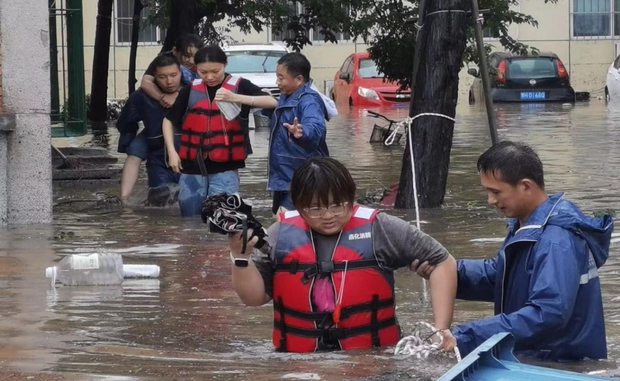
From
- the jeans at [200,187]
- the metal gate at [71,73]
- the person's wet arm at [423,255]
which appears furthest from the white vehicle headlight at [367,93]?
the person's wet arm at [423,255]

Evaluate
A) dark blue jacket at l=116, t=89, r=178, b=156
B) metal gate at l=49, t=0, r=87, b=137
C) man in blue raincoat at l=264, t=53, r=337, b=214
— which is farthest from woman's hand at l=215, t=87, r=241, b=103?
metal gate at l=49, t=0, r=87, b=137

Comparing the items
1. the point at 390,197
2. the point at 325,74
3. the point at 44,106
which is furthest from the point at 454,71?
the point at 325,74

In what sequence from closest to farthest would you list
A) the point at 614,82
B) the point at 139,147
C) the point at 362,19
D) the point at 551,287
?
the point at 551,287 < the point at 139,147 < the point at 362,19 < the point at 614,82

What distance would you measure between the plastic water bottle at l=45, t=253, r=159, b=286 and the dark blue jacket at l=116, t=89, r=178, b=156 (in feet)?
13.6

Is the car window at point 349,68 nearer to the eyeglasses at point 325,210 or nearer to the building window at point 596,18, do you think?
the building window at point 596,18

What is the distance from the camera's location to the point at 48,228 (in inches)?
428

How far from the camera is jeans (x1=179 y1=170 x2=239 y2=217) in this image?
423 inches

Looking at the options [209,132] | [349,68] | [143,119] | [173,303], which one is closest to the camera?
[173,303]

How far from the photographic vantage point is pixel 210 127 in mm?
10641

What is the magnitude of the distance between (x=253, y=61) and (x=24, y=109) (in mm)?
20589

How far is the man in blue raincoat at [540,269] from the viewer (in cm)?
478

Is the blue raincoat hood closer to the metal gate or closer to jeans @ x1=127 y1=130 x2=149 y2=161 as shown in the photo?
jeans @ x1=127 y1=130 x2=149 y2=161

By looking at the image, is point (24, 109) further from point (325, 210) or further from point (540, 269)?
point (540, 269)

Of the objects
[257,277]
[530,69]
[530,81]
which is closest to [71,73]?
[257,277]
